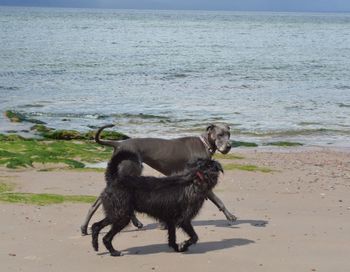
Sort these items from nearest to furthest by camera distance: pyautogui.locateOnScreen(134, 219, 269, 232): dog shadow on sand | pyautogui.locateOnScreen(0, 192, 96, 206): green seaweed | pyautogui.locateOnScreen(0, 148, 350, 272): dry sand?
pyautogui.locateOnScreen(0, 148, 350, 272): dry sand
pyautogui.locateOnScreen(134, 219, 269, 232): dog shadow on sand
pyautogui.locateOnScreen(0, 192, 96, 206): green seaweed

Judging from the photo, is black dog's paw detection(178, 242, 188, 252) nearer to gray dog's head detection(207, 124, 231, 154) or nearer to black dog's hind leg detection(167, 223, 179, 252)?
black dog's hind leg detection(167, 223, 179, 252)

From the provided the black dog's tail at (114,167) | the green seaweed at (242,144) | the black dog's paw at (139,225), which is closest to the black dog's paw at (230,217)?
the black dog's paw at (139,225)

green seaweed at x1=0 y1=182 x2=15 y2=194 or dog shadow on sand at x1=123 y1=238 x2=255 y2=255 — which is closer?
dog shadow on sand at x1=123 y1=238 x2=255 y2=255

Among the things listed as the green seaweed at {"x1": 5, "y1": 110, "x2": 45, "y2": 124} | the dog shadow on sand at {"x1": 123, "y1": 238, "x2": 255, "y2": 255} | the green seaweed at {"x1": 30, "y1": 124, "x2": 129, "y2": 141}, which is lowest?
the green seaweed at {"x1": 5, "y1": 110, "x2": 45, "y2": 124}

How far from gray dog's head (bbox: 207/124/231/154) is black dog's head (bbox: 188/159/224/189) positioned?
1655mm

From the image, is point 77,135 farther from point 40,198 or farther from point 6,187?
point 40,198

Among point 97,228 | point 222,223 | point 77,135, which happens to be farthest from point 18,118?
point 97,228

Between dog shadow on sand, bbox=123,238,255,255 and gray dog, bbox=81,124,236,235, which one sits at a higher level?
gray dog, bbox=81,124,236,235

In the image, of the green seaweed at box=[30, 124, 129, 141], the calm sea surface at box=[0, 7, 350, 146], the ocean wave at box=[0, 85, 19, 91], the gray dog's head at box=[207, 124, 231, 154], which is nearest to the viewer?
the gray dog's head at box=[207, 124, 231, 154]

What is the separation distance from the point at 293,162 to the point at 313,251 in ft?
28.2

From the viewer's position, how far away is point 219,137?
991 centimetres

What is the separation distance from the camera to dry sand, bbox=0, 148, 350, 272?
775 centimetres

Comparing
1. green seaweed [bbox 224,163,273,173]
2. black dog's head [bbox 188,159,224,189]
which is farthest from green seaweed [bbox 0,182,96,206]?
green seaweed [bbox 224,163,273,173]

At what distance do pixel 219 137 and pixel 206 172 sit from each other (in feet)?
5.98
